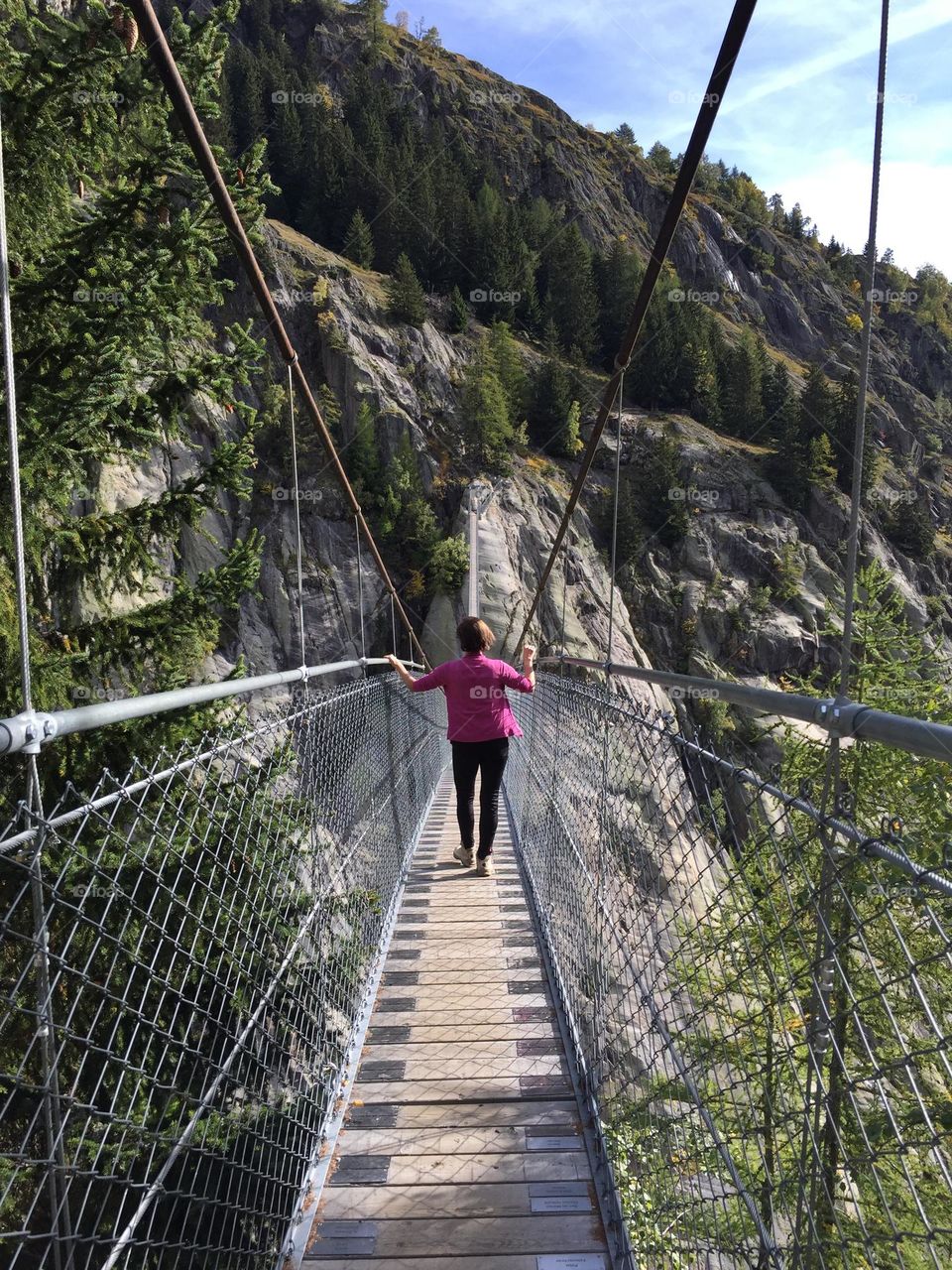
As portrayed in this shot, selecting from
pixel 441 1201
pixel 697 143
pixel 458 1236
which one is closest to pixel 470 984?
pixel 441 1201

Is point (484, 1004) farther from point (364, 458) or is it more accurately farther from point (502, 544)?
point (364, 458)

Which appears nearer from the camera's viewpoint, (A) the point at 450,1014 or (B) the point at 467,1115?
(B) the point at 467,1115

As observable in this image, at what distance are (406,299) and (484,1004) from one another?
32.4 m

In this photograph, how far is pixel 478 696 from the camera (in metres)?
3.68

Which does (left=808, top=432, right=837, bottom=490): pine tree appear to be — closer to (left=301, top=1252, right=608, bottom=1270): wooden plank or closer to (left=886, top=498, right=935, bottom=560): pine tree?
(left=886, top=498, right=935, bottom=560): pine tree

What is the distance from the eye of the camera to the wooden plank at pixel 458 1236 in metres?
1.80

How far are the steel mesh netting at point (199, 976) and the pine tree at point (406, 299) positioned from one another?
30.4m

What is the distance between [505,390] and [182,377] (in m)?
30.3

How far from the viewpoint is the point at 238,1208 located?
1660 mm

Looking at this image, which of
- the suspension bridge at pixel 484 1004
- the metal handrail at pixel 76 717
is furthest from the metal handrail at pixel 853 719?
the metal handrail at pixel 76 717

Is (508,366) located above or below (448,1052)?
above

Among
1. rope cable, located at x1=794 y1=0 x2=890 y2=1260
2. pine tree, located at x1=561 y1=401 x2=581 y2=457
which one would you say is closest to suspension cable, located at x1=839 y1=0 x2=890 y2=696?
rope cable, located at x1=794 y1=0 x2=890 y2=1260

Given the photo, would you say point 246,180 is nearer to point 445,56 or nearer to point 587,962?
point 587,962

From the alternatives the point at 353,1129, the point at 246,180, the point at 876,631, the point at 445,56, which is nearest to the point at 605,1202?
the point at 353,1129
